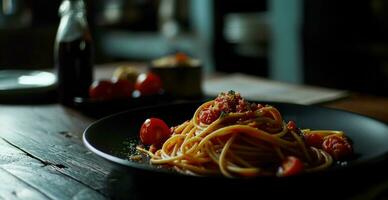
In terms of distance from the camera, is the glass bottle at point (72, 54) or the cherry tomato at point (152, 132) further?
the glass bottle at point (72, 54)

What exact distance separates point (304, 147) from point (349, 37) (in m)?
2.62

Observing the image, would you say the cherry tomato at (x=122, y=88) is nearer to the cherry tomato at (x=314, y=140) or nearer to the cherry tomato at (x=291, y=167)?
the cherry tomato at (x=314, y=140)

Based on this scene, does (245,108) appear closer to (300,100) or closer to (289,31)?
(300,100)

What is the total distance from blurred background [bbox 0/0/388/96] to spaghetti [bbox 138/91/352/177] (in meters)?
2.36

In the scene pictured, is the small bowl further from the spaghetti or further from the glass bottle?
the spaghetti

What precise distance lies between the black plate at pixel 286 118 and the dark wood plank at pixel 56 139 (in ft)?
0.17

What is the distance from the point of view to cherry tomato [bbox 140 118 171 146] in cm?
112

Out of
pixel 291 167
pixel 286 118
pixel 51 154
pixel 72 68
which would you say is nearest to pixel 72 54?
pixel 72 68

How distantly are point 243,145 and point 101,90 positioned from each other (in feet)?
2.58

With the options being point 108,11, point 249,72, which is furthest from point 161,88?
point 108,11

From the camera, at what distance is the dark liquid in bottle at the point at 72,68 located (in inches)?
68.9

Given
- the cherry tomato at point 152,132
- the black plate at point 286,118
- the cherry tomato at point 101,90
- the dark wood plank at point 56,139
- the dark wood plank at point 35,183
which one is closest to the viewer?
the black plate at point 286,118

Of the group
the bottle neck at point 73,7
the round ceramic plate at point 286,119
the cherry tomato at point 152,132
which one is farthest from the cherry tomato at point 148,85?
the cherry tomato at point 152,132

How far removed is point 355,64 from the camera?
338 cm
